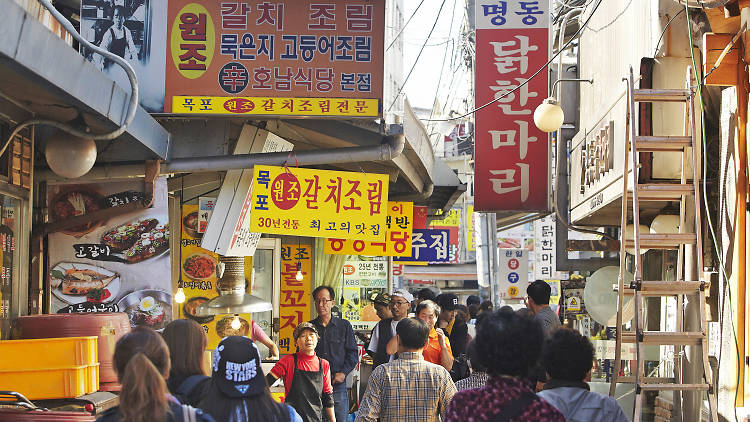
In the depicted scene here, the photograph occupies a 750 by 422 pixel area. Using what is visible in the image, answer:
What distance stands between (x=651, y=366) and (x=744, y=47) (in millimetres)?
6601

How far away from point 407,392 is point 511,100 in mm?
7143

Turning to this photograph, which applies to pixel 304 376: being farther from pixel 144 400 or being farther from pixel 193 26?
pixel 144 400

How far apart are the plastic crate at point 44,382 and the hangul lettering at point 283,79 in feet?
12.4

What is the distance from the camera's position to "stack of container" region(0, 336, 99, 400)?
21.6 ft

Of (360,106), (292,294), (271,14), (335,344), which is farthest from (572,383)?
(292,294)

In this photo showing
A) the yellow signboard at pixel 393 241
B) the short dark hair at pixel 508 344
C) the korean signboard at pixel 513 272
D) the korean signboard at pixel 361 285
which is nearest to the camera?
the short dark hair at pixel 508 344

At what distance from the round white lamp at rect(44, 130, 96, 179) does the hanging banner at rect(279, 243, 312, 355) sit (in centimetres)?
877

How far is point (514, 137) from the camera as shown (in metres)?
12.5

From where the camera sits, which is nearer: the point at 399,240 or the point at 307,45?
the point at 307,45

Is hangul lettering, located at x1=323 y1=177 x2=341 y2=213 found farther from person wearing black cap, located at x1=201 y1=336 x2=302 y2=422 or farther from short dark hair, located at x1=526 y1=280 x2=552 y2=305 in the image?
person wearing black cap, located at x1=201 y1=336 x2=302 y2=422

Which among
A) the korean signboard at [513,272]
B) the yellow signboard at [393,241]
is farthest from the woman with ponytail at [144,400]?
the korean signboard at [513,272]

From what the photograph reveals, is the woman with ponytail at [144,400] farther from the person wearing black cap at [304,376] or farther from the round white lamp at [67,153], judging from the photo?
the person wearing black cap at [304,376]

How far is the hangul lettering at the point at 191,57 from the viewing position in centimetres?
934

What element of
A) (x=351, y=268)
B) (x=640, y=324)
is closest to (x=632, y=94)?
(x=640, y=324)
